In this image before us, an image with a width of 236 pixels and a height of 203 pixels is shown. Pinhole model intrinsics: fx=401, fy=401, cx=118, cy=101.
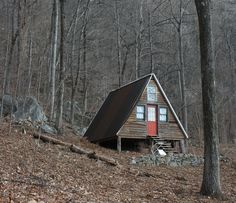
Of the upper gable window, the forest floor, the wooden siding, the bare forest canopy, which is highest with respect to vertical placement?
the bare forest canopy

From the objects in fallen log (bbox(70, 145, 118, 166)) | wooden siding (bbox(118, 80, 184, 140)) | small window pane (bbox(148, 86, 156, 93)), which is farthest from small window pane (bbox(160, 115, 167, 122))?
fallen log (bbox(70, 145, 118, 166))

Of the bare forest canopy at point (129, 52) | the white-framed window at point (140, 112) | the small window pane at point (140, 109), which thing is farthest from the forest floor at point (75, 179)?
the bare forest canopy at point (129, 52)

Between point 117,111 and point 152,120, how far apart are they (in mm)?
2234

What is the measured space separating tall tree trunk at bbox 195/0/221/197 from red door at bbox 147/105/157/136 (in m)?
11.1

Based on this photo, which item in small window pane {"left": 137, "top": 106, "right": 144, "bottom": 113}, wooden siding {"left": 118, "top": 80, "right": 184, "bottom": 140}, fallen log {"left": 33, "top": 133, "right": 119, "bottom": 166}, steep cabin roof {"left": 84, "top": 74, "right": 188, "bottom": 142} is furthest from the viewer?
small window pane {"left": 137, "top": 106, "right": 144, "bottom": 113}

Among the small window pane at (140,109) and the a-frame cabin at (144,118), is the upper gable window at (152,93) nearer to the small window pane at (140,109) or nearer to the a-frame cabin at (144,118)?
the a-frame cabin at (144,118)

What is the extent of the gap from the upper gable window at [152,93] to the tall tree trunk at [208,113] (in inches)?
438

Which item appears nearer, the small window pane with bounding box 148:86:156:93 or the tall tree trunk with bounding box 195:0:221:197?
the tall tree trunk with bounding box 195:0:221:197

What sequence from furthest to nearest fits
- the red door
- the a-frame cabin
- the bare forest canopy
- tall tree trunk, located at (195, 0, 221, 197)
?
1. the bare forest canopy
2. the red door
3. the a-frame cabin
4. tall tree trunk, located at (195, 0, 221, 197)

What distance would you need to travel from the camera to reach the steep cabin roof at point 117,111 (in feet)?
74.6

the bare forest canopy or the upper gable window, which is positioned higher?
the bare forest canopy

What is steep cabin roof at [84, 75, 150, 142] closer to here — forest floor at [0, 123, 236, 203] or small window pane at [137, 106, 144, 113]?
small window pane at [137, 106, 144, 113]

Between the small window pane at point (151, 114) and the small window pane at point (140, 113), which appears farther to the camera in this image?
the small window pane at point (151, 114)

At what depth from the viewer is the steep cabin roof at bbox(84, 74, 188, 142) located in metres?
22.8
